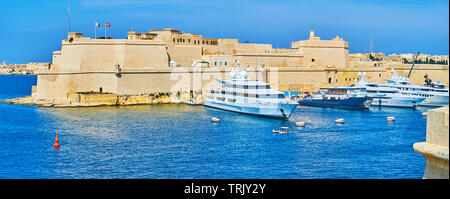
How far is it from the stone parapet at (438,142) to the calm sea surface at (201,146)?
34.7 ft

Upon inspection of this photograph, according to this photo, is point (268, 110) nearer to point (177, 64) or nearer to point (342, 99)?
point (342, 99)

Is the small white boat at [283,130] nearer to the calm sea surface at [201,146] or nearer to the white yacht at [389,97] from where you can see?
the calm sea surface at [201,146]

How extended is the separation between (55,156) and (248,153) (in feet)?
20.3

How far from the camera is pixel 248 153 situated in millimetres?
17422

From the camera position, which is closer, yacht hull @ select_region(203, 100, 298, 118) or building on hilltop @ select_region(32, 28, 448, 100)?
yacht hull @ select_region(203, 100, 298, 118)

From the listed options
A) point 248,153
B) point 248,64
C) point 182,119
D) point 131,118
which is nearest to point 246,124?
point 182,119

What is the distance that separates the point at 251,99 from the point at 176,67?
11254 millimetres

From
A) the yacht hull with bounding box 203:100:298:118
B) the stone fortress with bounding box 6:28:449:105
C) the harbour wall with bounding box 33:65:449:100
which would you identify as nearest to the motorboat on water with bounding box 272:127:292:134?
the yacht hull with bounding box 203:100:298:118

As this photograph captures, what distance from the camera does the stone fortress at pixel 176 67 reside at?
3588cm

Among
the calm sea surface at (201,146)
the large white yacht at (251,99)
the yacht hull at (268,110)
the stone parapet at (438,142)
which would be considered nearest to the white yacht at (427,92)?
the calm sea surface at (201,146)

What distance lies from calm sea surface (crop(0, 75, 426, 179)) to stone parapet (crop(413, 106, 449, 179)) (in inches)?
416

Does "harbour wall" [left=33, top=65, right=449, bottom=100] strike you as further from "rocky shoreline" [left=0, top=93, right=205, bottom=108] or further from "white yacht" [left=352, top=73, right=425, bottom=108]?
"white yacht" [left=352, top=73, right=425, bottom=108]

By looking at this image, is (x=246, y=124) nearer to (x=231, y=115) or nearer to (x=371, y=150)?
(x=231, y=115)

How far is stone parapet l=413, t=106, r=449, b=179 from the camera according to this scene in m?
3.14
